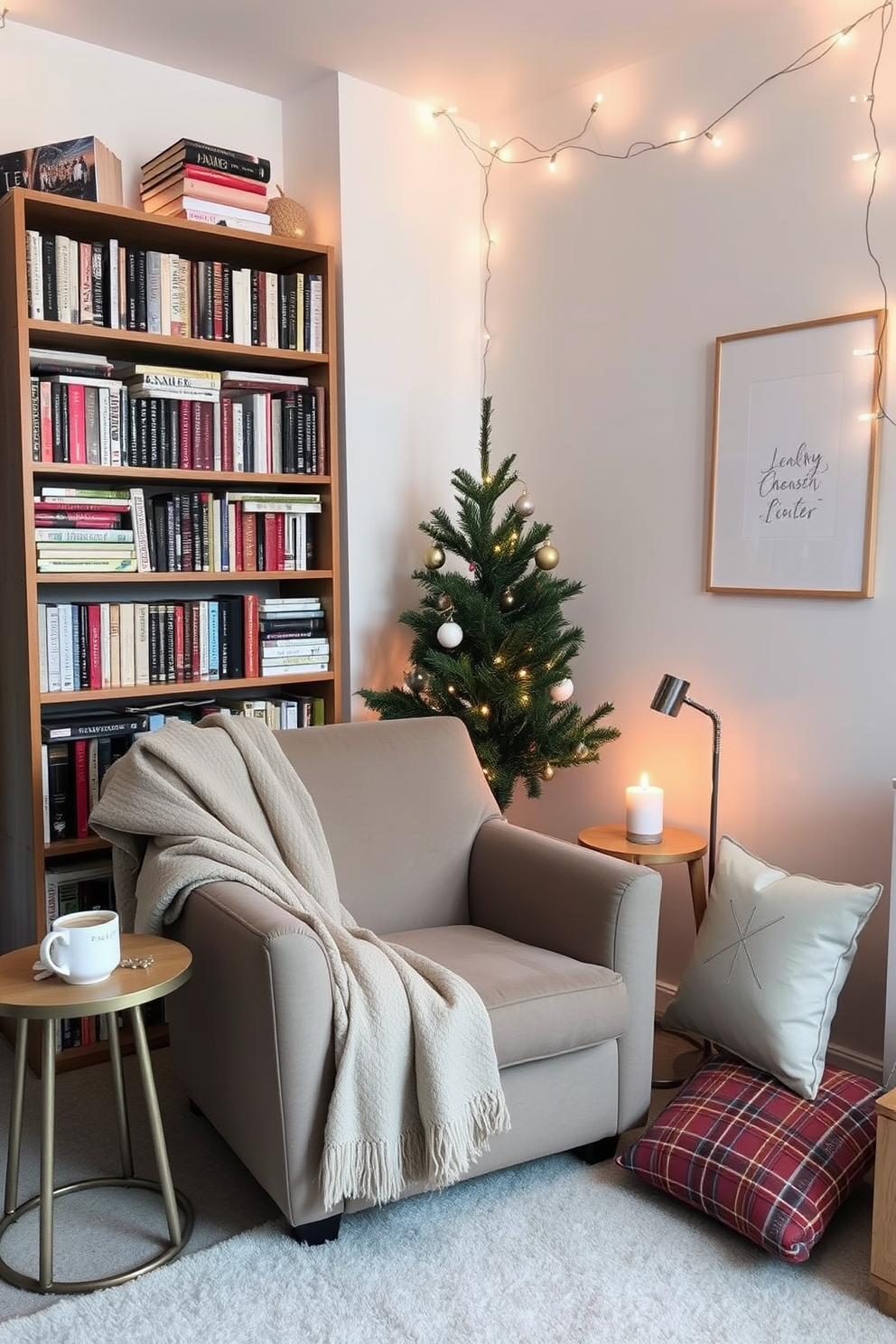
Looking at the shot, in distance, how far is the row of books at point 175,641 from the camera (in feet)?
9.76

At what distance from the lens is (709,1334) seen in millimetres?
1914

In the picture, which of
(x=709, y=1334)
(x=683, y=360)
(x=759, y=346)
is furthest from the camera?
(x=683, y=360)

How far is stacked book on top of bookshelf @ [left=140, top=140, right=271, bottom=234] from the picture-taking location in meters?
3.05

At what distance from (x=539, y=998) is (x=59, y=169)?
228cm

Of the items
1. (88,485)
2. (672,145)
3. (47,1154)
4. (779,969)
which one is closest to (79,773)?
(88,485)

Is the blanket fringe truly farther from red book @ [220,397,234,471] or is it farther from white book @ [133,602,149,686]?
red book @ [220,397,234,471]

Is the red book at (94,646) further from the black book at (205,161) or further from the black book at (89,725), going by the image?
the black book at (205,161)

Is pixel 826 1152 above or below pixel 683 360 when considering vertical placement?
below

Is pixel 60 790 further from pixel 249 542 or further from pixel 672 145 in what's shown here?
pixel 672 145

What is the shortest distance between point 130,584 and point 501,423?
4.15ft

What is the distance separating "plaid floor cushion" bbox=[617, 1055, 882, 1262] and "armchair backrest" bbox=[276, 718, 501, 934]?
0.73 m

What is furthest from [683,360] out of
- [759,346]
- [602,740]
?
[602,740]

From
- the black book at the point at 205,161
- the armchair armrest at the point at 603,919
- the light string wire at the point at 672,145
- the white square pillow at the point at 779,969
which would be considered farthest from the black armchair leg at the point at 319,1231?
the black book at the point at 205,161

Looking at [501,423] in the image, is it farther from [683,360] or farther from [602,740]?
[602,740]
